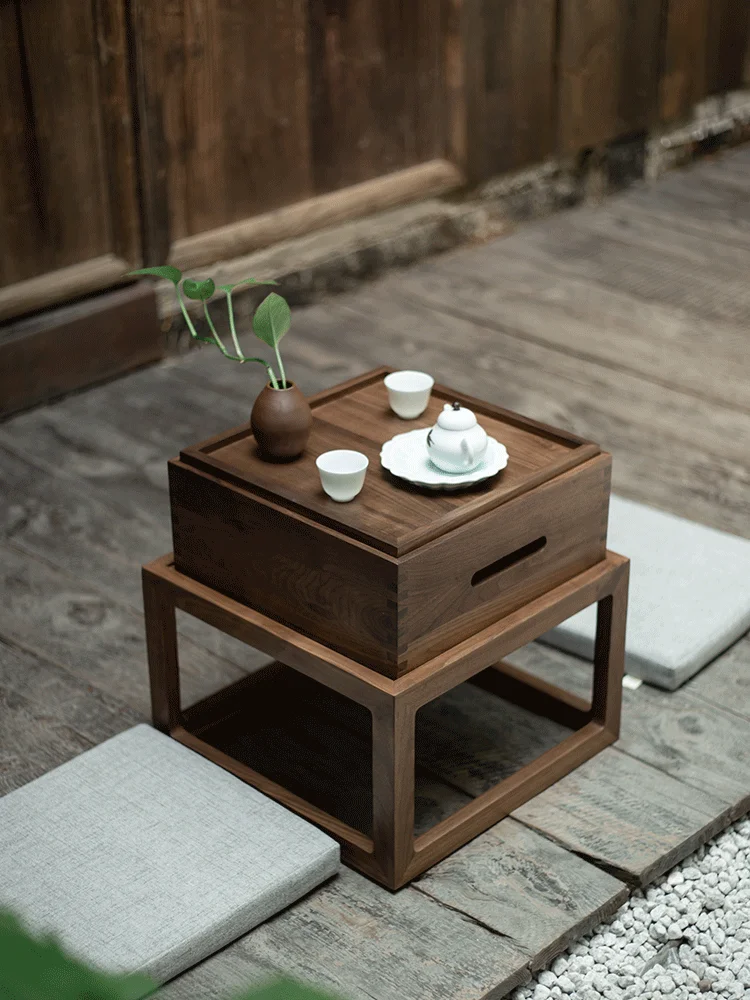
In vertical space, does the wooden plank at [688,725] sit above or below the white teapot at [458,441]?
below

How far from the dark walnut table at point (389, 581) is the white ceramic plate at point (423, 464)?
0.06 feet

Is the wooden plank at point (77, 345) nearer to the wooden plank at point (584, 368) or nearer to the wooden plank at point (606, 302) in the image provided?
the wooden plank at point (584, 368)

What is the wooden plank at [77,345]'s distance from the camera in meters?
3.01

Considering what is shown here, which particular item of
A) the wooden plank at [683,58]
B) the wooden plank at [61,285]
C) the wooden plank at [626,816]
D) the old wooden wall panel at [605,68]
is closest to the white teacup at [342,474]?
the wooden plank at [626,816]

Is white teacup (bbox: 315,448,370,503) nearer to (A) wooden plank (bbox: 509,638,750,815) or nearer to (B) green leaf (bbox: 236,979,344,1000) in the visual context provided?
(A) wooden plank (bbox: 509,638,750,815)

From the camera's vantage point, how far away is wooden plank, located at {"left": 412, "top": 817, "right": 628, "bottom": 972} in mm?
1682

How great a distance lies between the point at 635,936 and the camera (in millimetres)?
1714

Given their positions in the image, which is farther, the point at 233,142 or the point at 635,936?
the point at 233,142

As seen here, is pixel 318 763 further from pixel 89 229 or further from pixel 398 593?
pixel 89 229

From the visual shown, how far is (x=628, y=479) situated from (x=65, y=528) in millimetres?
1087

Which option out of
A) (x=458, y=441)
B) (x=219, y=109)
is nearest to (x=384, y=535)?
(x=458, y=441)

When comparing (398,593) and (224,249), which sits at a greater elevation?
(398,593)

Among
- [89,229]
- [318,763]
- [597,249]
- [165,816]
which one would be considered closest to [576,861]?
[318,763]

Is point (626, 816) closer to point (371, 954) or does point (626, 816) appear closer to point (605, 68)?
point (371, 954)
